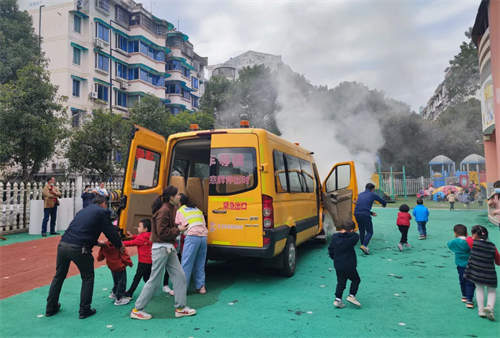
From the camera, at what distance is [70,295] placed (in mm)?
4742

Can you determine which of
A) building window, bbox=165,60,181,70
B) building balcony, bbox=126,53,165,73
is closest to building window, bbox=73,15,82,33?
building balcony, bbox=126,53,165,73

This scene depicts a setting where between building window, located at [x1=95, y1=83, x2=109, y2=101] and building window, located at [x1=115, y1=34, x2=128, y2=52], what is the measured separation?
3.82 metres

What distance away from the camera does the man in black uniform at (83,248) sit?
3.91 metres

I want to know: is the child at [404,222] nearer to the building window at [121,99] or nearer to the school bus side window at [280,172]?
the school bus side window at [280,172]

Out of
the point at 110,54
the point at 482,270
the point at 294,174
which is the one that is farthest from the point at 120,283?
the point at 110,54

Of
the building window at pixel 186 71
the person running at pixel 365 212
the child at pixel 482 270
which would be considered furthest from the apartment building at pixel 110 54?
the child at pixel 482 270

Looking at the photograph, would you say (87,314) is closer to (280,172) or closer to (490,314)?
(280,172)

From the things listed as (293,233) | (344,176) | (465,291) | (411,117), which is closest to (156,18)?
(411,117)

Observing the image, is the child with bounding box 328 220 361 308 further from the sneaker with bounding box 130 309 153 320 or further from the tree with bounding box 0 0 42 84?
the tree with bounding box 0 0 42 84

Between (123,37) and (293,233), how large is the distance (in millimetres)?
26072

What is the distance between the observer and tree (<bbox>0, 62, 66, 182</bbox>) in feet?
38.7

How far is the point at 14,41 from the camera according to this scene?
20.3m

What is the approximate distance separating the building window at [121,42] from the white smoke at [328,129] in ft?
41.6

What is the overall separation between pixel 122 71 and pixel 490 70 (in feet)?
79.9
